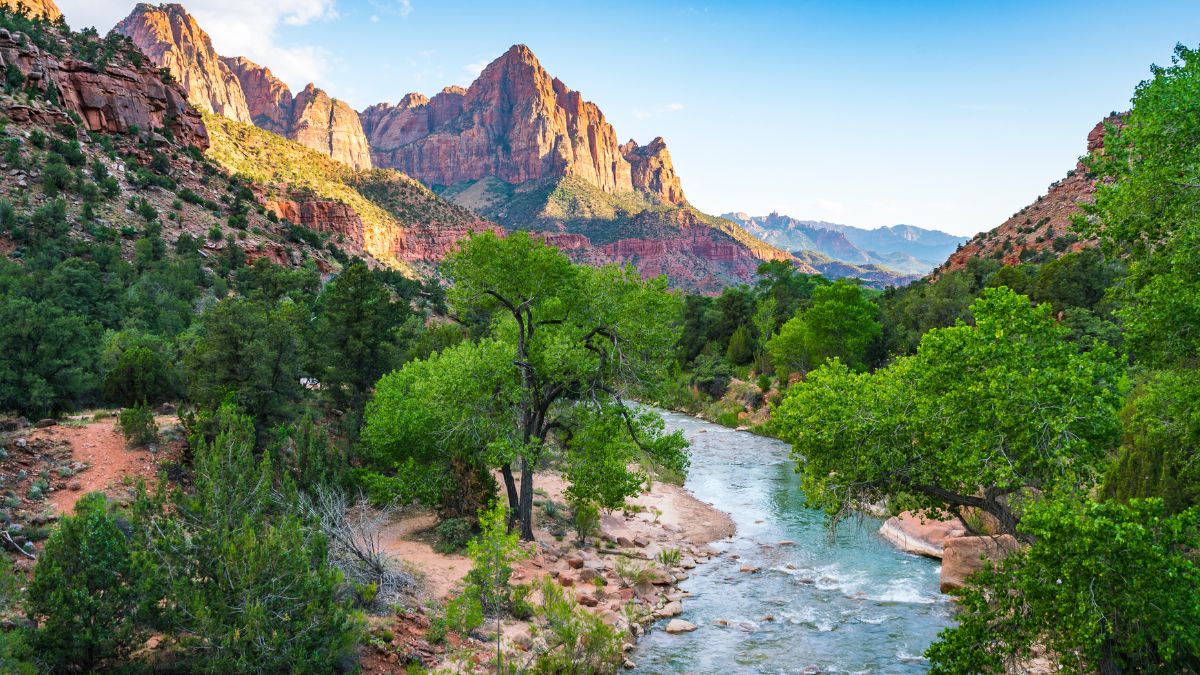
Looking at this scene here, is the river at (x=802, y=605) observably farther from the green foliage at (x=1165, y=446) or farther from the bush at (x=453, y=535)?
the bush at (x=453, y=535)

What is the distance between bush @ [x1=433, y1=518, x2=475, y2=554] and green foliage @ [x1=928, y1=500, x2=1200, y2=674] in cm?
1296

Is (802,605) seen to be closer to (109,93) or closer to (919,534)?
(919,534)

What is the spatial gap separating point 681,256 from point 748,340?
123 m

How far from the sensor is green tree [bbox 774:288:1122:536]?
9039 mm

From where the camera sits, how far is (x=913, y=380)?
1136 cm

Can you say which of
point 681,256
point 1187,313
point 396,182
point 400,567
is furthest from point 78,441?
point 681,256

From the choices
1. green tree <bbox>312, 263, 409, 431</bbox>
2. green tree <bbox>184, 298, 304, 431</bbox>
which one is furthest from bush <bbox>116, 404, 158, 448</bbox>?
green tree <bbox>312, 263, 409, 431</bbox>

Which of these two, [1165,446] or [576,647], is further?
[576,647]

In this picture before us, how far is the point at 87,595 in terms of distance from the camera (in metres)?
7.61

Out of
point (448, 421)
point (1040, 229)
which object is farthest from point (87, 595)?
point (1040, 229)

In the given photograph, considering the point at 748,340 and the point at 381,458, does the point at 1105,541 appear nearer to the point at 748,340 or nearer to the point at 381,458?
the point at 381,458

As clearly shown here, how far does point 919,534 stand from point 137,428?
23678 mm

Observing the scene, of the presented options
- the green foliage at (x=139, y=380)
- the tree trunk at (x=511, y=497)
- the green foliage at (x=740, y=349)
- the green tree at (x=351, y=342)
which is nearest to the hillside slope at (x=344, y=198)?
the green foliage at (x=740, y=349)

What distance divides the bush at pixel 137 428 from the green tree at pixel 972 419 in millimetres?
16401
